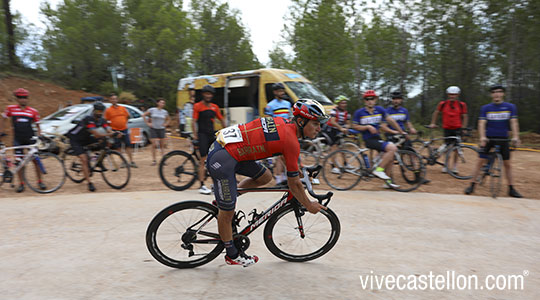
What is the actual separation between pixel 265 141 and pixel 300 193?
1.99 ft

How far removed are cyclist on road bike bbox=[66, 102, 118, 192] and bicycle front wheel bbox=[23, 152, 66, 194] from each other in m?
0.54

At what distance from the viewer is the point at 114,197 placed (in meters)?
7.10

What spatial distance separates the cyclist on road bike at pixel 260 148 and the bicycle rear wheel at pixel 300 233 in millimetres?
400

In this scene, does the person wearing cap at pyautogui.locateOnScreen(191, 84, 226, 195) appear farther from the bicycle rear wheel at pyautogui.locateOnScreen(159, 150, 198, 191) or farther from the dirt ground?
the dirt ground

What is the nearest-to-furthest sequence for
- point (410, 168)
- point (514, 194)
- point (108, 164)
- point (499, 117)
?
point (499, 117), point (514, 194), point (410, 168), point (108, 164)

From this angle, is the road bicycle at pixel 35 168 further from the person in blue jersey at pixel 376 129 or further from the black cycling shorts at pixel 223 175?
the person in blue jersey at pixel 376 129

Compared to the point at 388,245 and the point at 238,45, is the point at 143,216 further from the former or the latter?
the point at 238,45

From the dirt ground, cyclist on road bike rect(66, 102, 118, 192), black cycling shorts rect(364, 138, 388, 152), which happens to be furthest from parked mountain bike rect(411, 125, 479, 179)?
cyclist on road bike rect(66, 102, 118, 192)

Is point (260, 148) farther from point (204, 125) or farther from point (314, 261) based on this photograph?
point (204, 125)

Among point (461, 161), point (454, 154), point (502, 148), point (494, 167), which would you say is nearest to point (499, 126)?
point (502, 148)

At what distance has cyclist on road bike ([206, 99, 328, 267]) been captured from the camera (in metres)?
3.29

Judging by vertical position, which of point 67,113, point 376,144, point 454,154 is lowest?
point 454,154

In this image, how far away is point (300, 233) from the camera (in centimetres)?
396

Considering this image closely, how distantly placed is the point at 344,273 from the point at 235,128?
1901 mm
